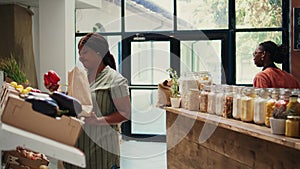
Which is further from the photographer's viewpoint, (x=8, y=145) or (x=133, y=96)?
(x=133, y=96)

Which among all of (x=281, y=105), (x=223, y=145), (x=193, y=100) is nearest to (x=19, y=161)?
(x=223, y=145)

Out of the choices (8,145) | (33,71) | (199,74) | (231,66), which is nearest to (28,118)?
(8,145)

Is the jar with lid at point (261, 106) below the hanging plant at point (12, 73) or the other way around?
below

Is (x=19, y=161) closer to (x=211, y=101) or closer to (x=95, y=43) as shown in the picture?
(x=95, y=43)

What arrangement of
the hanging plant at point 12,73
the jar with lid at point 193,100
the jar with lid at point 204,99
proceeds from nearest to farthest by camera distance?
the jar with lid at point 204,99, the jar with lid at point 193,100, the hanging plant at point 12,73

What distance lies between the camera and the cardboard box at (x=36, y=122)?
48.4 inches

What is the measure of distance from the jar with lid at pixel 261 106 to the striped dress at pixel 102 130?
0.79 meters

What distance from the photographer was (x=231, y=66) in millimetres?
7113

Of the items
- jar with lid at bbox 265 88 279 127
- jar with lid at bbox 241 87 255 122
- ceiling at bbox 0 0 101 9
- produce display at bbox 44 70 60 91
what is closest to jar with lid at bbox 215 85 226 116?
jar with lid at bbox 241 87 255 122

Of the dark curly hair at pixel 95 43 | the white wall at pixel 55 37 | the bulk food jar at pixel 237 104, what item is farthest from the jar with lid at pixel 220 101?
the white wall at pixel 55 37

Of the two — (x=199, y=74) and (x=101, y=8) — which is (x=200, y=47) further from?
(x=199, y=74)

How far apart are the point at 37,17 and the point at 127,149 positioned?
2.60 m

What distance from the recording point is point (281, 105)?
2156 mm

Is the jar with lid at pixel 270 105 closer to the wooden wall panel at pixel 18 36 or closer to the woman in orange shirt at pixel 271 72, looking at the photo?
the woman in orange shirt at pixel 271 72
